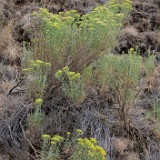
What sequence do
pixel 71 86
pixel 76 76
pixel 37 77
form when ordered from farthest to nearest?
pixel 37 77 → pixel 71 86 → pixel 76 76

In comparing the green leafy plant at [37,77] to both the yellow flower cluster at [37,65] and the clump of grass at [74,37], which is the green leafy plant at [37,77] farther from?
the clump of grass at [74,37]

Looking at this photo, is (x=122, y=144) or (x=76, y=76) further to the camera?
(x=122, y=144)

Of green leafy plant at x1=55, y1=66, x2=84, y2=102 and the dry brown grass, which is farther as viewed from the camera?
the dry brown grass

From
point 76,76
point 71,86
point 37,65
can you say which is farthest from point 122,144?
point 37,65

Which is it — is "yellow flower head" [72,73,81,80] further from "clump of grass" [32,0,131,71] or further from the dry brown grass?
the dry brown grass

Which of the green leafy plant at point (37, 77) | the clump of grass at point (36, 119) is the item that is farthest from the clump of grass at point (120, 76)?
the clump of grass at point (36, 119)

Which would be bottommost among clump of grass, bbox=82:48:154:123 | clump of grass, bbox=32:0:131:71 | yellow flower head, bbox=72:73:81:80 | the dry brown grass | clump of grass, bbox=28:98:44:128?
the dry brown grass

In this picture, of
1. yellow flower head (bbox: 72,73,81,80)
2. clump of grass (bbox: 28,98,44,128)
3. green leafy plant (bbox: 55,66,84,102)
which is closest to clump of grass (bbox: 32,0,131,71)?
green leafy plant (bbox: 55,66,84,102)

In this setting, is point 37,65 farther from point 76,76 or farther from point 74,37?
point 74,37

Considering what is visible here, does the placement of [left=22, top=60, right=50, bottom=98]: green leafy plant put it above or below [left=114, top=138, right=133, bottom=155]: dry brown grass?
above

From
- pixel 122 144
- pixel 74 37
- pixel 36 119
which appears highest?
pixel 74 37

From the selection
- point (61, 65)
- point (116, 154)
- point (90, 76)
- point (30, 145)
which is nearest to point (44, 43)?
point (61, 65)

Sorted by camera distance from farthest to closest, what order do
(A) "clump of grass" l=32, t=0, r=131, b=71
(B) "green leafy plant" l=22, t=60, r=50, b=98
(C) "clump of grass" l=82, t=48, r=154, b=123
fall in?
(C) "clump of grass" l=82, t=48, r=154, b=123 < (A) "clump of grass" l=32, t=0, r=131, b=71 < (B) "green leafy plant" l=22, t=60, r=50, b=98

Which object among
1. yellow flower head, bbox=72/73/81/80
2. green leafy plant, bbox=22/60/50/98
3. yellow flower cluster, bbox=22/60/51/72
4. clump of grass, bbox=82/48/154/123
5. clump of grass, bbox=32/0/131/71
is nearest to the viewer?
yellow flower head, bbox=72/73/81/80
